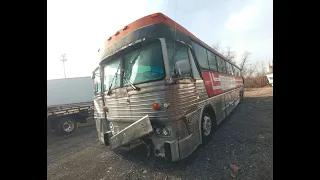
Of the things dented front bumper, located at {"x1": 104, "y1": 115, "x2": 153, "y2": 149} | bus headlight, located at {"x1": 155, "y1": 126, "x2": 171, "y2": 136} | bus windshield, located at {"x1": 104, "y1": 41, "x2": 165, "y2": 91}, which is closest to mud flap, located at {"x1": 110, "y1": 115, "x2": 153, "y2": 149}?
dented front bumper, located at {"x1": 104, "y1": 115, "x2": 153, "y2": 149}

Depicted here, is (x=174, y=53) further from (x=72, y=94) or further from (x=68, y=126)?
(x=72, y=94)

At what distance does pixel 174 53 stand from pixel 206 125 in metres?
2.19

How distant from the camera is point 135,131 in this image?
3.15m

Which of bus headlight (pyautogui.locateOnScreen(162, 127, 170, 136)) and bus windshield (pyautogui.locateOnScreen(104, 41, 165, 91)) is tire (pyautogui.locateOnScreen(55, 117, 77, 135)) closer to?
bus windshield (pyautogui.locateOnScreen(104, 41, 165, 91))

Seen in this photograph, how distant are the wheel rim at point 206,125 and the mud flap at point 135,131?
1817 mm

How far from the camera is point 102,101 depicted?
4.48m

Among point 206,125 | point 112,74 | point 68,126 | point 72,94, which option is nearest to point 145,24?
point 112,74

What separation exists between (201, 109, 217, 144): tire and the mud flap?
1.70m

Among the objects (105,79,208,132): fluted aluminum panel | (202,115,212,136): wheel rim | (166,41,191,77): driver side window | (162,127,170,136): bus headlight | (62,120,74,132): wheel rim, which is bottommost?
(62,120,74,132): wheel rim

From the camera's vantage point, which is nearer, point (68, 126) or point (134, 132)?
point (134, 132)

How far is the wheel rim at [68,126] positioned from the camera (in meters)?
8.67

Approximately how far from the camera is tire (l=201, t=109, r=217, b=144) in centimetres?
413
